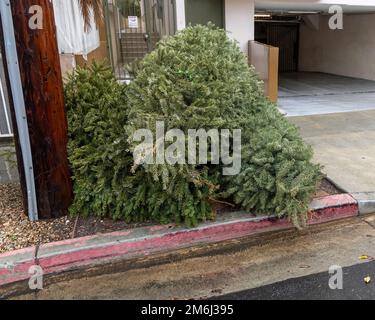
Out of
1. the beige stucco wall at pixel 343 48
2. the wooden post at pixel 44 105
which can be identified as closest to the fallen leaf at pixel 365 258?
the wooden post at pixel 44 105

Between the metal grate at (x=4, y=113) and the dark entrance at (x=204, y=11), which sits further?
the dark entrance at (x=204, y=11)

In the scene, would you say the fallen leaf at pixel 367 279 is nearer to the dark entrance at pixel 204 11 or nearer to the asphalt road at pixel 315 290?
the asphalt road at pixel 315 290

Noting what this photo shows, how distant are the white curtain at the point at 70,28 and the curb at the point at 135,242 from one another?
10.5 ft

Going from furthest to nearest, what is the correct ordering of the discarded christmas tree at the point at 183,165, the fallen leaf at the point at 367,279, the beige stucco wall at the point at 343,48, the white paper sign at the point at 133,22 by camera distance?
the beige stucco wall at the point at 343,48 → the white paper sign at the point at 133,22 → the discarded christmas tree at the point at 183,165 → the fallen leaf at the point at 367,279

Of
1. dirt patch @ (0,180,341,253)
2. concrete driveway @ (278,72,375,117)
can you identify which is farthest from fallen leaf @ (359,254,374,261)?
concrete driveway @ (278,72,375,117)

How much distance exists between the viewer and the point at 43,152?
11.5 ft

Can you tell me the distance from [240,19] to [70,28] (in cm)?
376

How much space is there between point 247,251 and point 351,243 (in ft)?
3.29

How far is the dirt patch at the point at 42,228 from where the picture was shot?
3.48m

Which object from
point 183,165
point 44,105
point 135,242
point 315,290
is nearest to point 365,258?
point 315,290

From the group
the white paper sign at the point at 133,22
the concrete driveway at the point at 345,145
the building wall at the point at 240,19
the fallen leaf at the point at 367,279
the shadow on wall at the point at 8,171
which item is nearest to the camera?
the fallen leaf at the point at 367,279

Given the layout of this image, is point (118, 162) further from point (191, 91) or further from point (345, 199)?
point (345, 199)

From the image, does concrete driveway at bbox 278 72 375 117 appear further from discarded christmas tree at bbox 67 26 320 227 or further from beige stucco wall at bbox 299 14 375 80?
discarded christmas tree at bbox 67 26 320 227

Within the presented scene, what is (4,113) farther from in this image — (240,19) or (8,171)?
(240,19)
